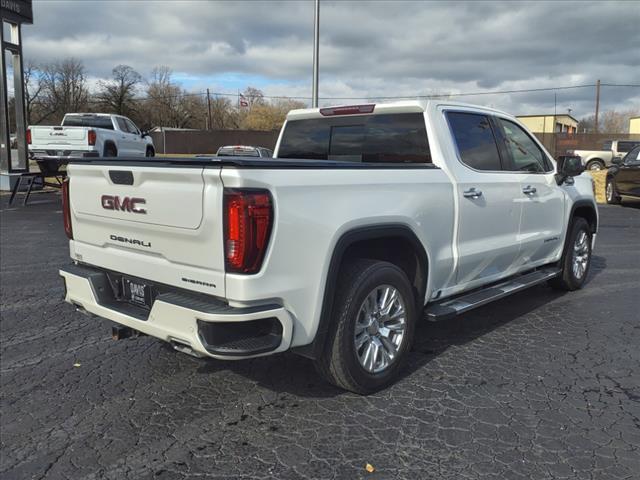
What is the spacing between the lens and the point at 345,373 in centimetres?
347

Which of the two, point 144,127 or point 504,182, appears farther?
point 144,127

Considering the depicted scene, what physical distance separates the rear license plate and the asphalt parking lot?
0.66 meters

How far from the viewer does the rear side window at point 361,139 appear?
177 inches

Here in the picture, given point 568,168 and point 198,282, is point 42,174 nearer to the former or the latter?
point 568,168

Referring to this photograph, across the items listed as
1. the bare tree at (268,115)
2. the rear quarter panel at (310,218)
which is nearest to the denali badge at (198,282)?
the rear quarter panel at (310,218)

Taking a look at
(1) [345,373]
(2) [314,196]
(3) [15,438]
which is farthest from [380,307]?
(3) [15,438]

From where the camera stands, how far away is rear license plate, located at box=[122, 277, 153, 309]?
3.43 meters

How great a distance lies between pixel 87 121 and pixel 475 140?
17.4 meters

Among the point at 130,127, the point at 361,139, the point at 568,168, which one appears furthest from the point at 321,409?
the point at 130,127

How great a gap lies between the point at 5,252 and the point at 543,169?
24.1 ft

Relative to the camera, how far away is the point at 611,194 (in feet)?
54.7

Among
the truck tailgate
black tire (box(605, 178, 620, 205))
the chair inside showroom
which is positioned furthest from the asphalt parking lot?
black tire (box(605, 178, 620, 205))

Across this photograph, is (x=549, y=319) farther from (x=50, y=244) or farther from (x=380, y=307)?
(x=50, y=244)

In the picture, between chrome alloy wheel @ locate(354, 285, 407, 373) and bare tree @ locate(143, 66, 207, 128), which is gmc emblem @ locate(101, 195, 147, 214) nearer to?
chrome alloy wheel @ locate(354, 285, 407, 373)
